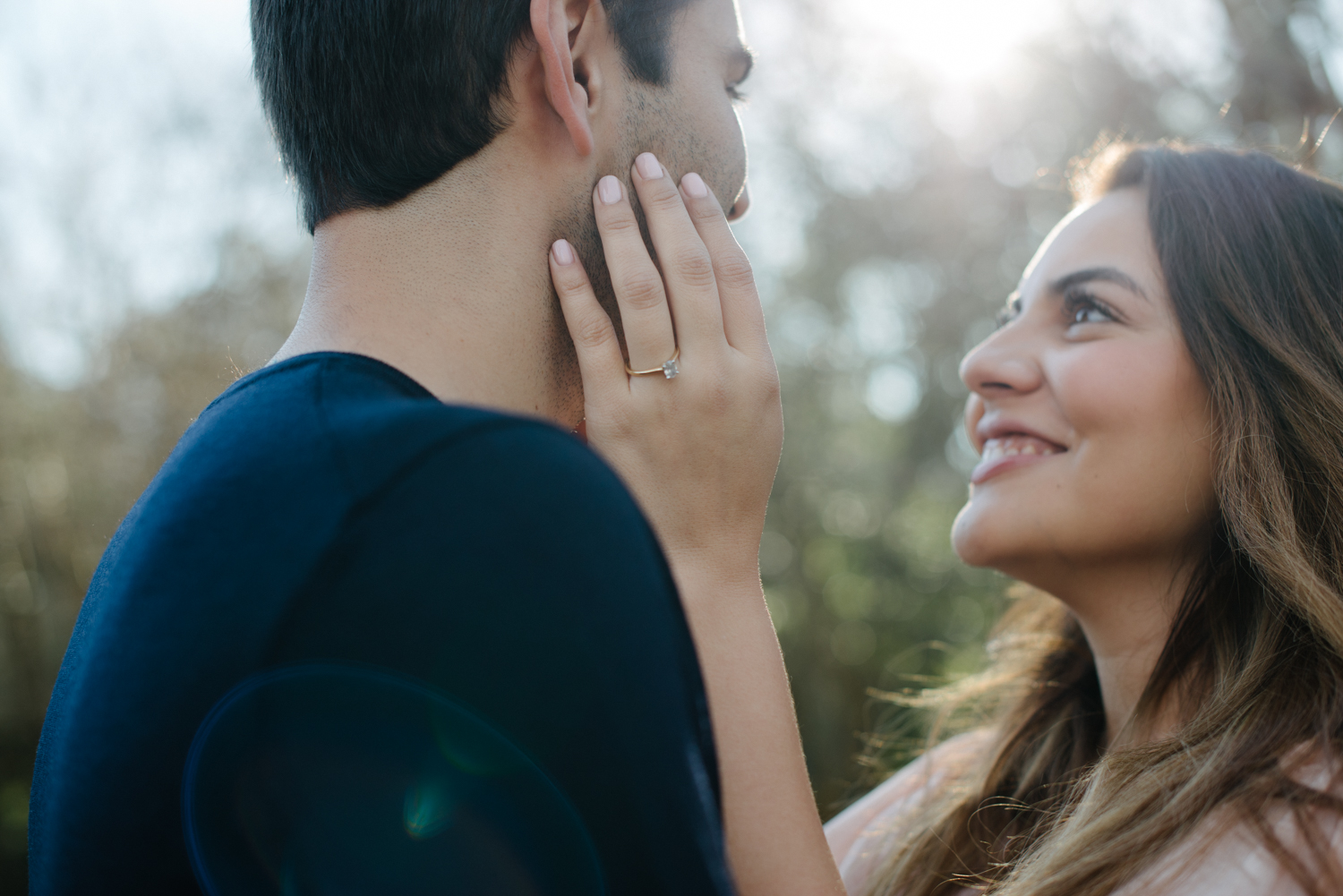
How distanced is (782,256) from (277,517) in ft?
33.6

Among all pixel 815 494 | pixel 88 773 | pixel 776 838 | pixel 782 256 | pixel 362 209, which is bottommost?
pixel 815 494

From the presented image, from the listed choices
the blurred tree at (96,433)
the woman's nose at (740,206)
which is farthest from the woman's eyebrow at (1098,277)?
the blurred tree at (96,433)

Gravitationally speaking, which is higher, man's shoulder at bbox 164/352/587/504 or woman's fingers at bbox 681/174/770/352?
woman's fingers at bbox 681/174/770/352

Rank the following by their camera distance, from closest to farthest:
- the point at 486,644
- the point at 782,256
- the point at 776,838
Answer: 1. the point at 486,644
2. the point at 776,838
3. the point at 782,256

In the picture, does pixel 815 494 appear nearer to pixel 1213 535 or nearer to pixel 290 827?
pixel 1213 535

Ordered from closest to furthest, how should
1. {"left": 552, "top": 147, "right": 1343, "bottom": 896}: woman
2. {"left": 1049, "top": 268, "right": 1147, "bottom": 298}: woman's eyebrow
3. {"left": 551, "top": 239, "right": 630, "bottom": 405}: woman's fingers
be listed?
{"left": 552, "top": 147, "right": 1343, "bottom": 896}: woman, {"left": 551, "top": 239, "right": 630, "bottom": 405}: woman's fingers, {"left": 1049, "top": 268, "right": 1147, "bottom": 298}: woman's eyebrow

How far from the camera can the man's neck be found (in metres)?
1.38

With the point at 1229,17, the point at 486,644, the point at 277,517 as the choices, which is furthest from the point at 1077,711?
the point at 1229,17

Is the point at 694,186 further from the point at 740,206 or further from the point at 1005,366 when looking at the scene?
the point at 1005,366

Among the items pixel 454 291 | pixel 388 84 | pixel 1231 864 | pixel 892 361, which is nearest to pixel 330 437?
pixel 454 291

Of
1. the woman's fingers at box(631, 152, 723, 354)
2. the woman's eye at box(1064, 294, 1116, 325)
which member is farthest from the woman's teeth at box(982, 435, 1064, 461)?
the woman's fingers at box(631, 152, 723, 354)

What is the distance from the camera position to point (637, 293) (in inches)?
63.1

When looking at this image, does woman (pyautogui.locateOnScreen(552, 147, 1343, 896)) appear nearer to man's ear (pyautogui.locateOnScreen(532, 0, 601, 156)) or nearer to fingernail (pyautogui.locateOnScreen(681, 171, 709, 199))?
fingernail (pyautogui.locateOnScreen(681, 171, 709, 199))

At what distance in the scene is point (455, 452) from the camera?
949mm
